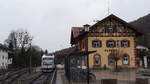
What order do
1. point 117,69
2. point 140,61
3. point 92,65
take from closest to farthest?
point 117,69
point 92,65
point 140,61

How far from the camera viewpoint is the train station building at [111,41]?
109 ft

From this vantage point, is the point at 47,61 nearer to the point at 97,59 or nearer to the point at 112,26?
the point at 97,59

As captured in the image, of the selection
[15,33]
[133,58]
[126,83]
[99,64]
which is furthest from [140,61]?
[15,33]

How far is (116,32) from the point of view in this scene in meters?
33.8

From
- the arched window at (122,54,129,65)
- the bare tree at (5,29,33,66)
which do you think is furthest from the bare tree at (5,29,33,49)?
the arched window at (122,54,129,65)

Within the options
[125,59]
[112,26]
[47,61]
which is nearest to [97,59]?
[125,59]

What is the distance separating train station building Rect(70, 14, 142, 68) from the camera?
3312 cm

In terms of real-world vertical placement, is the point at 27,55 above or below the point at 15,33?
below

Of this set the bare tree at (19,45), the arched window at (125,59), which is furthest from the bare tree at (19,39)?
the arched window at (125,59)

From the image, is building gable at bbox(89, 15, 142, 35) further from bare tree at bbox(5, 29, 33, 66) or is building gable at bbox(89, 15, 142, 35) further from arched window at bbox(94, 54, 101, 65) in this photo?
bare tree at bbox(5, 29, 33, 66)

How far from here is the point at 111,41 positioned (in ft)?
111

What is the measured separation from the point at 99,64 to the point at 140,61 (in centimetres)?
1768

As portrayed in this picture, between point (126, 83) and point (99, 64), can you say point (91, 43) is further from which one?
point (126, 83)

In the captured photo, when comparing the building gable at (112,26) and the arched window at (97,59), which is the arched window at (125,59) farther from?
the building gable at (112,26)
